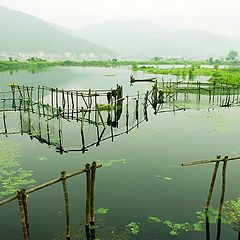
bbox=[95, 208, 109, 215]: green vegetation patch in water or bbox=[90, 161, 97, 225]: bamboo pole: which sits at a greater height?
bbox=[90, 161, 97, 225]: bamboo pole

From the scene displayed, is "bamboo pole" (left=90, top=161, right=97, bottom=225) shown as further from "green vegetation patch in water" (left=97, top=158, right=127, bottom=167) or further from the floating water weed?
"green vegetation patch in water" (left=97, top=158, right=127, bottom=167)

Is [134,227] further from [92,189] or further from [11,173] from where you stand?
[11,173]

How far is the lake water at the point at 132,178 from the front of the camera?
10562 mm

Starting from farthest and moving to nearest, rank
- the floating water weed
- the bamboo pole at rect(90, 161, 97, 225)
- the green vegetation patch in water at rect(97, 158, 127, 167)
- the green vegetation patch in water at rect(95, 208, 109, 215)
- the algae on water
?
the green vegetation patch in water at rect(97, 158, 127, 167), the algae on water, the green vegetation patch in water at rect(95, 208, 109, 215), the floating water weed, the bamboo pole at rect(90, 161, 97, 225)

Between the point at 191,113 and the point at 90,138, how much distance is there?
12.3m

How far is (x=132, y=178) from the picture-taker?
564 inches

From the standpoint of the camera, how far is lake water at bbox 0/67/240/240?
34.7 feet

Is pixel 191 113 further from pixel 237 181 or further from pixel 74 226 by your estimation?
pixel 74 226

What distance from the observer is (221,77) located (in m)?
50.1

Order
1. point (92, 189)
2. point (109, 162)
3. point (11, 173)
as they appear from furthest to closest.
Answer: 1. point (109, 162)
2. point (11, 173)
3. point (92, 189)

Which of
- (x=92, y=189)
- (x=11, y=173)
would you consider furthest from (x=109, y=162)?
(x=92, y=189)

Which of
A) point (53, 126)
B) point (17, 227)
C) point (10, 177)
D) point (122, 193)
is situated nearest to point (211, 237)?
point (122, 193)

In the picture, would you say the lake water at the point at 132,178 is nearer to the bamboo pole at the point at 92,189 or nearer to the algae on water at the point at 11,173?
the algae on water at the point at 11,173

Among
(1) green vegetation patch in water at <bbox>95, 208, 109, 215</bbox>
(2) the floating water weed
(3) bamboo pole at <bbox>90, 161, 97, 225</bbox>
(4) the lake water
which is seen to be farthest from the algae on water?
(2) the floating water weed
